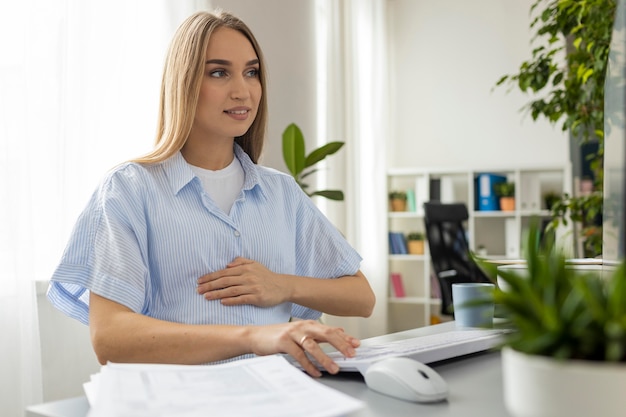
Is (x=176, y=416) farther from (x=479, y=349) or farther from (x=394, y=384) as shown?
(x=479, y=349)

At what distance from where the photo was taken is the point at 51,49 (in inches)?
110

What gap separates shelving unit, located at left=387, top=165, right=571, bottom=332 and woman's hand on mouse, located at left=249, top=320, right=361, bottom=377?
4623 mm

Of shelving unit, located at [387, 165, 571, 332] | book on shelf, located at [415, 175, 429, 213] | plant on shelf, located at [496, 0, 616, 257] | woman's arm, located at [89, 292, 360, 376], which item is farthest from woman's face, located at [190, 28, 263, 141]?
book on shelf, located at [415, 175, 429, 213]

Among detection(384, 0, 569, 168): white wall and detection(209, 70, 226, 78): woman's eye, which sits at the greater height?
detection(384, 0, 569, 168): white wall

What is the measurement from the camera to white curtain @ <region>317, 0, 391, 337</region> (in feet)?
17.2

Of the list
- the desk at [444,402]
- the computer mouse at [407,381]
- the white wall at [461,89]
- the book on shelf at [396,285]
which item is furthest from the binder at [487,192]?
the computer mouse at [407,381]

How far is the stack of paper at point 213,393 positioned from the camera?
79 cm

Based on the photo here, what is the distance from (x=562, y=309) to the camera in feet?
2.07

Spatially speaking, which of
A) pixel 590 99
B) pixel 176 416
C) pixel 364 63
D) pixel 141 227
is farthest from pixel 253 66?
pixel 364 63

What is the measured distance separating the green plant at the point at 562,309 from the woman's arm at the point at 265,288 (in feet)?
3.29

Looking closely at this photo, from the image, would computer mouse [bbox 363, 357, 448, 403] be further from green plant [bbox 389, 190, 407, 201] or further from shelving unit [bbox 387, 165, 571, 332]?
green plant [bbox 389, 190, 407, 201]

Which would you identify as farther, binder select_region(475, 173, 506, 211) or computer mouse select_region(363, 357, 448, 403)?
binder select_region(475, 173, 506, 211)

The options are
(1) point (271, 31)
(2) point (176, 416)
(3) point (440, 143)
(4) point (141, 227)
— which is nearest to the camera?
(2) point (176, 416)

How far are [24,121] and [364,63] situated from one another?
3798 millimetres
